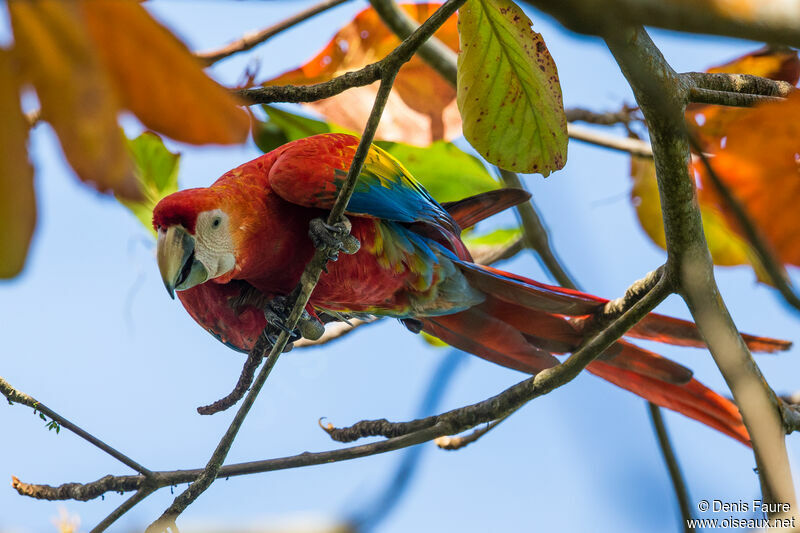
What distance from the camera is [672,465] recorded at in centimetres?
131

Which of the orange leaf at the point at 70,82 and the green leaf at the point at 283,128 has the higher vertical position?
the green leaf at the point at 283,128

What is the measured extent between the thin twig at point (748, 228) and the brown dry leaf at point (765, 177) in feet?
0.07

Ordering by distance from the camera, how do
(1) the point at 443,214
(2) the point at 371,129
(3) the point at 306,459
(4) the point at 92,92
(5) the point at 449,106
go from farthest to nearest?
1. (5) the point at 449,106
2. (1) the point at 443,214
3. (3) the point at 306,459
4. (2) the point at 371,129
5. (4) the point at 92,92

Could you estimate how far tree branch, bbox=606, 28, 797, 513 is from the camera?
0.84 meters

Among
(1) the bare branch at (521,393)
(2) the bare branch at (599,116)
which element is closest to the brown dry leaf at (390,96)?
(2) the bare branch at (599,116)

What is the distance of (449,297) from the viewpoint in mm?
1461

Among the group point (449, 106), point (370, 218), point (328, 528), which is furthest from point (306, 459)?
point (449, 106)

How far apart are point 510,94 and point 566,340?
649mm

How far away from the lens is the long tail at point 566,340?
124 centimetres

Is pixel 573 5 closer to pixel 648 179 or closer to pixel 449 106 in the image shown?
pixel 449 106

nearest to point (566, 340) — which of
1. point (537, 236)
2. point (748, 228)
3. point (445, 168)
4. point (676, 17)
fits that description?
point (537, 236)

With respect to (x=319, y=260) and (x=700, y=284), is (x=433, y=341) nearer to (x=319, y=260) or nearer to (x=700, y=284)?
(x=319, y=260)

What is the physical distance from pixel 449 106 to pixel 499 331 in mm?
552

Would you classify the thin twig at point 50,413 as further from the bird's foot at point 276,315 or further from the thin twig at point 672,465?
the thin twig at point 672,465
